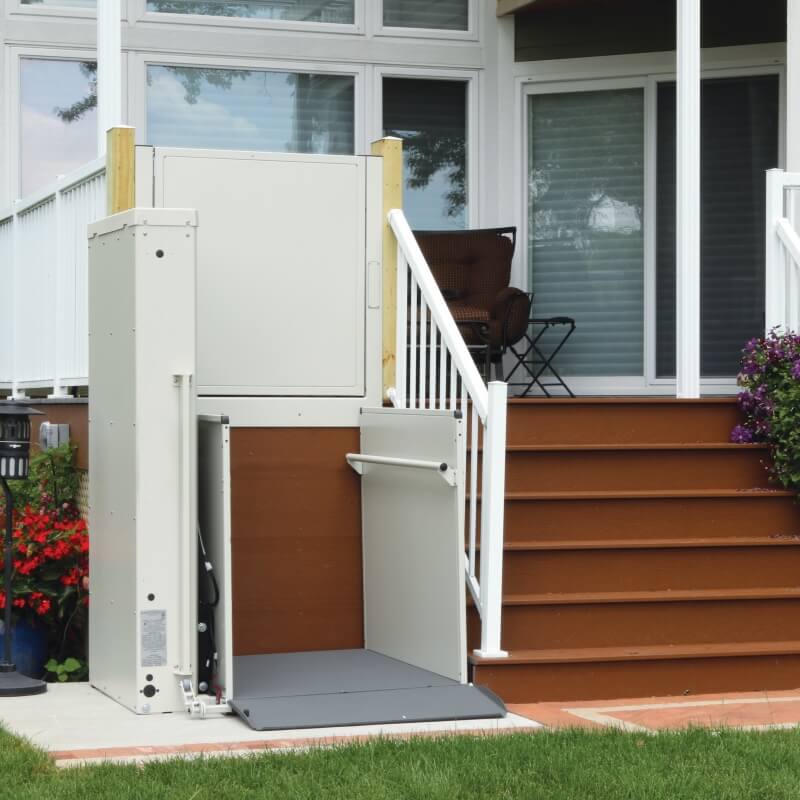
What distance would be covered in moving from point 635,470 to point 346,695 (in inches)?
69.8

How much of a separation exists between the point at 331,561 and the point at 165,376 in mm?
1391

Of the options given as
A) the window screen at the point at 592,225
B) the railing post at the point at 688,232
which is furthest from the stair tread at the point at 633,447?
the window screen at the point at 592,225

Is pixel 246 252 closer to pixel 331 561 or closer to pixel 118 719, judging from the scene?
pixel 331 561

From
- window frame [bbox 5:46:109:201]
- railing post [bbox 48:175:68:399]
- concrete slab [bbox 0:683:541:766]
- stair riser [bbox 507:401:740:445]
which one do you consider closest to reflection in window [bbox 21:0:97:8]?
window frame [bbox 5:46:109:201]

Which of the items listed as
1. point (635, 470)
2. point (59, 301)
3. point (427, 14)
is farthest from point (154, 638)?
point (427, 14)

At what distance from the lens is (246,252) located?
241 inches

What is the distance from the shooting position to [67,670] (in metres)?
6.07

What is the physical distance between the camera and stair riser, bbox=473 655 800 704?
17.2ft

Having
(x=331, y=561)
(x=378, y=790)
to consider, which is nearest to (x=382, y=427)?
(x=331, y=561)

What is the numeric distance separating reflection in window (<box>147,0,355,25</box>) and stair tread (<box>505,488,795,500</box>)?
415cm

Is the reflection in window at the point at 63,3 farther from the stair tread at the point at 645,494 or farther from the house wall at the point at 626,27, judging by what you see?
the stair tread at the point at 645,494

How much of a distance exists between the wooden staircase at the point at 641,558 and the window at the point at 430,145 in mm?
2984

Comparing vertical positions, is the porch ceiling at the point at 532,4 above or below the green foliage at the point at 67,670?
above

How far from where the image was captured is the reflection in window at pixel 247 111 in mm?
8836
